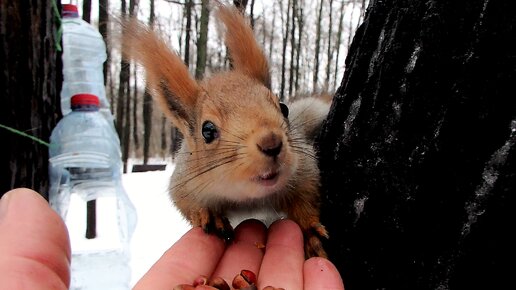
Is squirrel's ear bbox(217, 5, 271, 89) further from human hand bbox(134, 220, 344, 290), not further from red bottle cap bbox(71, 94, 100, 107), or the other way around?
red bottle cap bbox(71, 94, 100, 107)

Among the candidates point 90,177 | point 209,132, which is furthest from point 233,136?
point 90,177

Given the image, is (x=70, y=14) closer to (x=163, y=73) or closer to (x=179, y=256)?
(x=163, y=73)

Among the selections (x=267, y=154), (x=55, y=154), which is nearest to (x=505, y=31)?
(x=267, y=154)

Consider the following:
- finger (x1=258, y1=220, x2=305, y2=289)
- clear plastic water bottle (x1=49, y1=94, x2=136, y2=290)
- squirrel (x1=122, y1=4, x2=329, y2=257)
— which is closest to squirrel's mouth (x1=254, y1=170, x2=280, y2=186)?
squirrel (x1=122, y1=4, x2=329, y2=257)

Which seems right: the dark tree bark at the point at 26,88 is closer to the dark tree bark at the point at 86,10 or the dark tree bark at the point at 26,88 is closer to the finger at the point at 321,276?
the finger at the point at 321,276

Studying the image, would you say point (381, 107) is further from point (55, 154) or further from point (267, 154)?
point (55, 154)

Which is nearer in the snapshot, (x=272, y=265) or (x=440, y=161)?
(x=440, y=161)

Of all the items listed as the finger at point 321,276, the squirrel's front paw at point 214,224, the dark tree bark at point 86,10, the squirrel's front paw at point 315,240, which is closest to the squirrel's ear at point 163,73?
the squirrel's front paw at point 214,224
